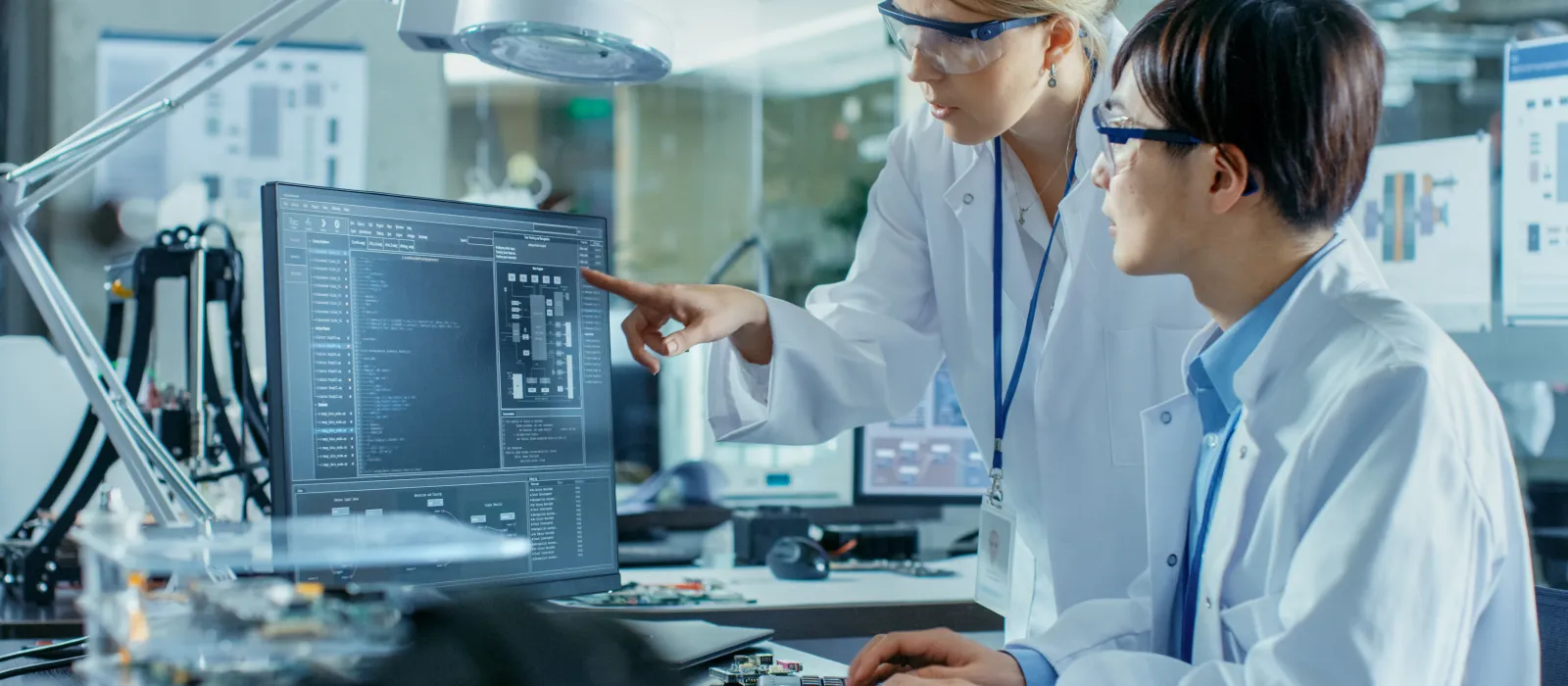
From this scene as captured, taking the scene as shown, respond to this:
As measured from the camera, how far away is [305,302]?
3.29ft

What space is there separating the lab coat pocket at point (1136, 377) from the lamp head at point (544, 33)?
1.98 ft

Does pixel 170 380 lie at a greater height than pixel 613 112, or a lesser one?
lesser

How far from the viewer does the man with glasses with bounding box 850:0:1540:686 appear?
2.58 feet

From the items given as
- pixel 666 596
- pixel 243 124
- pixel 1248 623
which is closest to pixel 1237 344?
pixel 1248 623

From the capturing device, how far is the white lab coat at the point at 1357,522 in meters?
0.78

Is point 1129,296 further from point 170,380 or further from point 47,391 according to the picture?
point 47,391

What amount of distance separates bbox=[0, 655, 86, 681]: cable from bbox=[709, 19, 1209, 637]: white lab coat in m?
0.68

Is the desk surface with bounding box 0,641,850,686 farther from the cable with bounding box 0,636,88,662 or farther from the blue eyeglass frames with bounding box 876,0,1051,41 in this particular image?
the blue eyeglass frames with bounding box 876,0,1051,41

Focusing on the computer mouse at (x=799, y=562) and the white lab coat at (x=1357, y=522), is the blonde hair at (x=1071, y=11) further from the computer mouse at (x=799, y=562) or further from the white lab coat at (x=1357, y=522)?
the computer mouse at (x=799, y=562)

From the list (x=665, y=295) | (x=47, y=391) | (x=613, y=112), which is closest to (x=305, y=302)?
(x=665, y=295)

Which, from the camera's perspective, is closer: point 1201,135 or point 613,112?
point 1201,135

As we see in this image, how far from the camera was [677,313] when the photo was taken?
4.15ft

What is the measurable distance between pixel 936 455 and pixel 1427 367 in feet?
5.16

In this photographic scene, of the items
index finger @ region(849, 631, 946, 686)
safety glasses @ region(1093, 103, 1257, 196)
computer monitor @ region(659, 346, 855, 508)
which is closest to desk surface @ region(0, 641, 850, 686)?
index finger @ region(849, 631, 946, 686)
